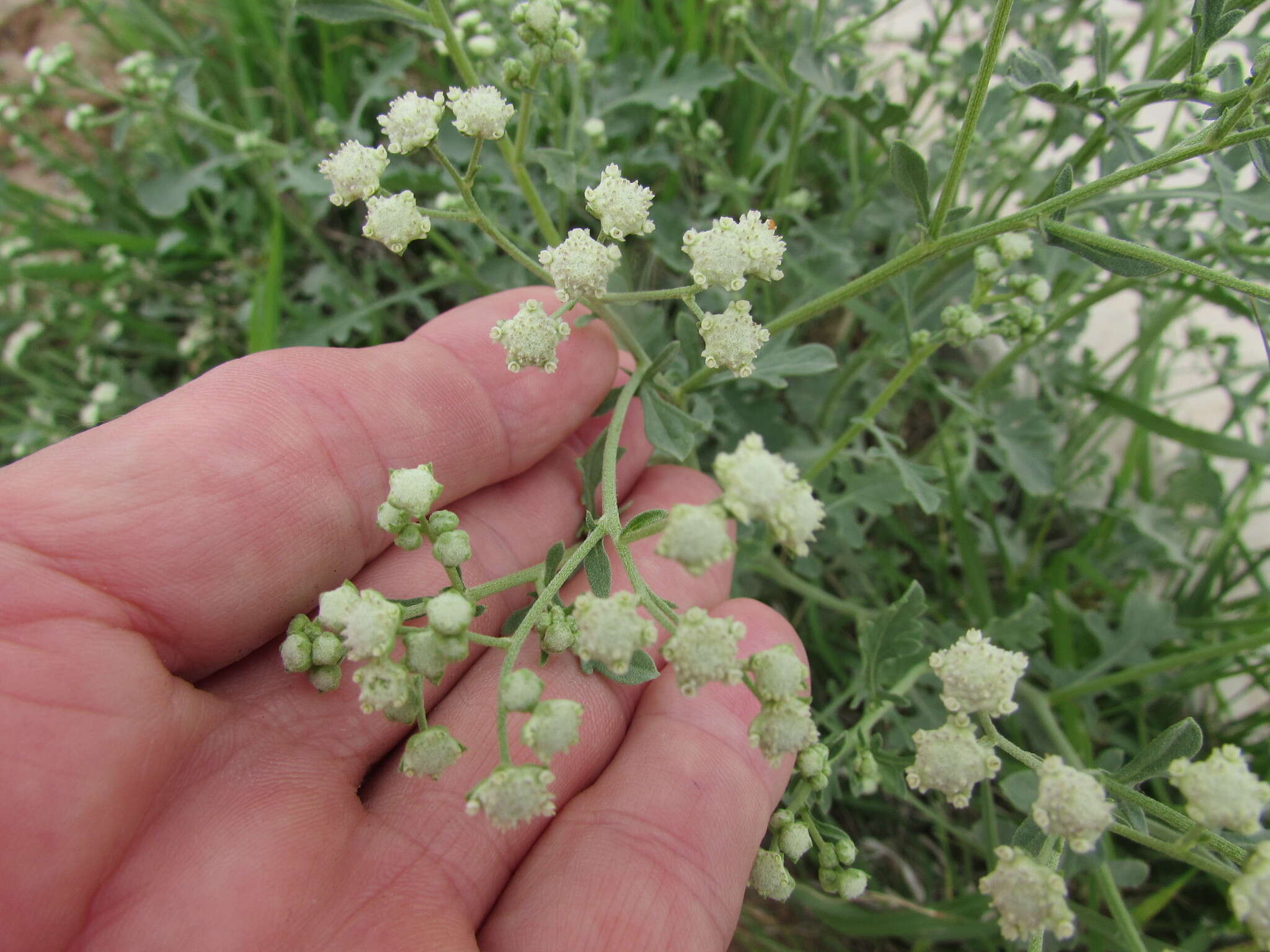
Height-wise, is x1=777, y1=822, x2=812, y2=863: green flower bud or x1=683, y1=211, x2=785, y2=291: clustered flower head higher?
x1=683, y1=211, x2=785, y2=291: clustered flower head

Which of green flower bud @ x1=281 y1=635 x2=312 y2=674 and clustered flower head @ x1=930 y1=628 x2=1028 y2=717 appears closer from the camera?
clustered flower head @ x1=930 y1=628 x2=1028 y2=717

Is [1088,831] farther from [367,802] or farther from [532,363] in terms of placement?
[367,802]

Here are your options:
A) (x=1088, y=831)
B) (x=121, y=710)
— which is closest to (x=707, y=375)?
(x=1088, y=831)

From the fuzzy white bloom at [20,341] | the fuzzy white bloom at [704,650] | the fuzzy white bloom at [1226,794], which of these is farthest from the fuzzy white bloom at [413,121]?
the fuzzy white bloom at [20,341]

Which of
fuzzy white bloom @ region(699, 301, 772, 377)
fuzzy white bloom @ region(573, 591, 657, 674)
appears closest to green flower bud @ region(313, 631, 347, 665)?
A: fuzzy white bloom @ region(573, 591, 657, 674)

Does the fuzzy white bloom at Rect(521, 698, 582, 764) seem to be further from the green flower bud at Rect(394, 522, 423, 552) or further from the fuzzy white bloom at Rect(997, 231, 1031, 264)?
the fuzzy white bloom at Rect(997, 231, 1031, 264)

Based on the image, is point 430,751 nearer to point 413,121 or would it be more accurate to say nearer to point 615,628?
point 615,628

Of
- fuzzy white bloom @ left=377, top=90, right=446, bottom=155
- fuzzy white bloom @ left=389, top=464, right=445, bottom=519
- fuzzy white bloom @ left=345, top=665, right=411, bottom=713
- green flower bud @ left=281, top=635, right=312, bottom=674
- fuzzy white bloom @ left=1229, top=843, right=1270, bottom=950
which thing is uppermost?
fuzzy white bloom @ left=377, top=90, right=446, bottom=155

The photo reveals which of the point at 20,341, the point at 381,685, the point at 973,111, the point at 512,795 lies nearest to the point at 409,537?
the point at 381,685
